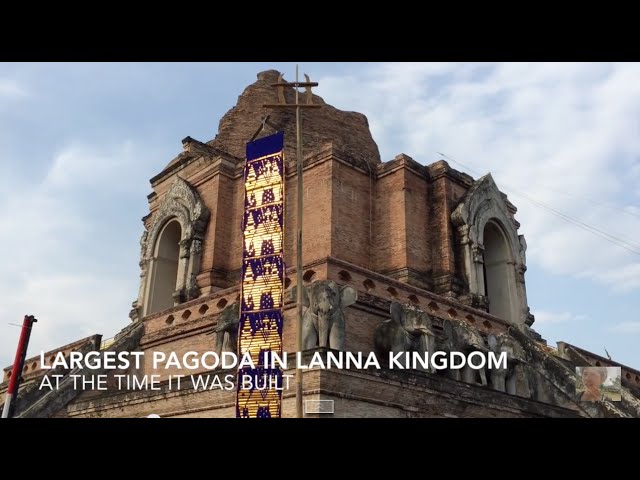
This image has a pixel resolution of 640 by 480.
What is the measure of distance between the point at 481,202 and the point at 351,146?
5571 millimetres

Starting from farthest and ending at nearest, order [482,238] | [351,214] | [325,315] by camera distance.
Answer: [482,238], [351,214], [325,315]

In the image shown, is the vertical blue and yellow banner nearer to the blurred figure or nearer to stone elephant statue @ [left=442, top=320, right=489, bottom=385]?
stone elephant statue @ [left=442, top=320, right=489, bottom=385]

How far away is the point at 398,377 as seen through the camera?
1020 centimetres

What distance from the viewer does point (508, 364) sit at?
12961 millimetres

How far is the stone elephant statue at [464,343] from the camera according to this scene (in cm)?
1223

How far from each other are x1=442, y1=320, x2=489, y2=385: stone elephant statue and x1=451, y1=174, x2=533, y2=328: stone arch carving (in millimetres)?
3378

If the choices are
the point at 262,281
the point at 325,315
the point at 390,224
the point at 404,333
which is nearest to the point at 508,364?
the point at 404,333

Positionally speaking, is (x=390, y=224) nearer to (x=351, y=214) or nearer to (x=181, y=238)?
(x=351, y=214)

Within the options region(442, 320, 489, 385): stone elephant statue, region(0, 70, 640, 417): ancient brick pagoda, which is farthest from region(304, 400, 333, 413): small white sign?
region(442, 320, 489, 385): stone elephant statue

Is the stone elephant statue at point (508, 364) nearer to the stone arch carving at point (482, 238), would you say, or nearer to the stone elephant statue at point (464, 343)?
the stone elephant statue at point (464, 343)

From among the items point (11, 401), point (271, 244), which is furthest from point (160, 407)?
point (271, 244)

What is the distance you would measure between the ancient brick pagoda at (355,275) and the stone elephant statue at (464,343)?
35 millimetres

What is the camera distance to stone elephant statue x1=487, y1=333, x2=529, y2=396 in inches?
500

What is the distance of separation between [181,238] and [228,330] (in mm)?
6186
